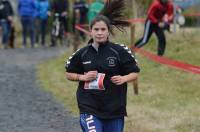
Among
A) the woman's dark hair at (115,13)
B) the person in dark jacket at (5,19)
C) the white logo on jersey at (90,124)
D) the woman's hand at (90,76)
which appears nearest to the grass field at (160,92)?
the woman's dark hair at (115,13)

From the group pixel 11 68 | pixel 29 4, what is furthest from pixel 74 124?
pixel 29 4

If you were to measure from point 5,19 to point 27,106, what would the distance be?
38.2 ft

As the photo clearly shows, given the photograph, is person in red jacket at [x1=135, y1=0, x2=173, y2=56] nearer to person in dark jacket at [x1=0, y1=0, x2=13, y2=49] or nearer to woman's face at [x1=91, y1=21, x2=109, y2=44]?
person in dark jacket at [x1=0, y1=0, x2=13, y2=49]

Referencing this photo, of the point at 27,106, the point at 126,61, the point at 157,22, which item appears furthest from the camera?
the point at 157,22

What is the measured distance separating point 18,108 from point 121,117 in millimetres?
5145

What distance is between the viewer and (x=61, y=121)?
10.1 m

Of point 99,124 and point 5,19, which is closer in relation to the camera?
point 99,124

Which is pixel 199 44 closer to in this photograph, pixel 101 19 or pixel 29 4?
pixel 29 4

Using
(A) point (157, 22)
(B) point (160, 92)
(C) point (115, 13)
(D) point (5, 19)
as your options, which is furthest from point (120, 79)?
(D) point (5, 19)

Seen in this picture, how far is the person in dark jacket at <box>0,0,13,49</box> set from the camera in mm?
22547

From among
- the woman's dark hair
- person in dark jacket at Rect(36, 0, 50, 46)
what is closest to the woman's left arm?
the woman's dark hair

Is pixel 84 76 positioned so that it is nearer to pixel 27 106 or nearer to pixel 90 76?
pixel 90 76

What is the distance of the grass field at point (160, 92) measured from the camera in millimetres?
9695

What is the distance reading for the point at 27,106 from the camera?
11.5 metres
